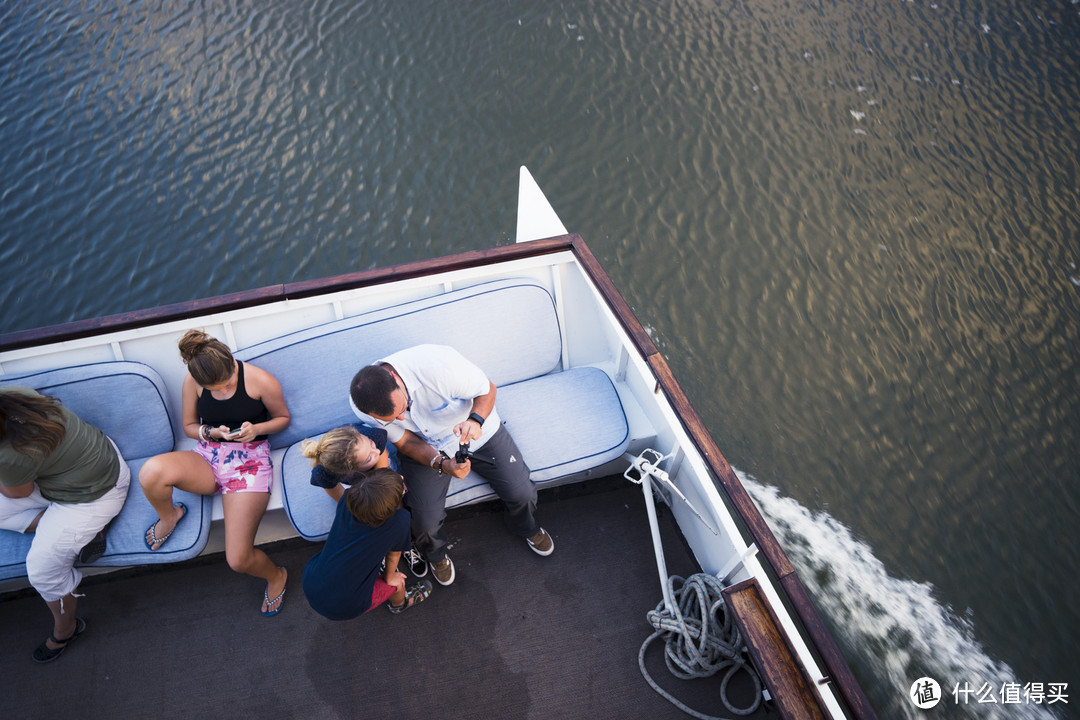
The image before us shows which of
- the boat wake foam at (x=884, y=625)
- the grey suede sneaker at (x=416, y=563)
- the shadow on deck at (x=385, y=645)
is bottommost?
the boat wake foam at (x=884, y=625)

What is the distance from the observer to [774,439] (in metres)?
3.90

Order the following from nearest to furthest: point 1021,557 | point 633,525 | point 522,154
A: point 633,525 → point 1021,557 → point 522,154

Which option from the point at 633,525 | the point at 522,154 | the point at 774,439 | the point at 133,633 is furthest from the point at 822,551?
the point at 522,154

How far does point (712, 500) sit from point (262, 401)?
1763mm

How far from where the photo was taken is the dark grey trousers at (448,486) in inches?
95.7

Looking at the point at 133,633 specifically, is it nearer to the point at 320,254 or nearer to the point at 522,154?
the point at 320,254

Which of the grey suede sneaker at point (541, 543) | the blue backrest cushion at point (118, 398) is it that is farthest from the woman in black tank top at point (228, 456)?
the grey suede sneaker at point (541, 543)

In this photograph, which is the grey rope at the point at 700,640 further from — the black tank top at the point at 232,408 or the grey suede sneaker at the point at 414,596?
the black tank top at the point at 232,408

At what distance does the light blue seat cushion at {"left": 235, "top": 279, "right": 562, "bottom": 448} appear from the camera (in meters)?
2.69

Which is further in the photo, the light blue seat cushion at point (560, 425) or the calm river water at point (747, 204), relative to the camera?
the calm river water at point (747, 204)

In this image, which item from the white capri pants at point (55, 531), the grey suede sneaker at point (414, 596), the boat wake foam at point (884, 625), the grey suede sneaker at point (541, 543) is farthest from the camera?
the boat wake foam at point (884, 625)

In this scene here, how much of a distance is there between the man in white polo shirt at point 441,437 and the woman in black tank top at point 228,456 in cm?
51

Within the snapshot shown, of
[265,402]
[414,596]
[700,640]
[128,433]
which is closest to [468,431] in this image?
[414,596]

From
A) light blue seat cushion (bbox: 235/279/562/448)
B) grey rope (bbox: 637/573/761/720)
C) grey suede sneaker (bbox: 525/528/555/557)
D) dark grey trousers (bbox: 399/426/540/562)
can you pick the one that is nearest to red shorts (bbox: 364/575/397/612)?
dark grey trousers (bbox: 399/426/540/562)
